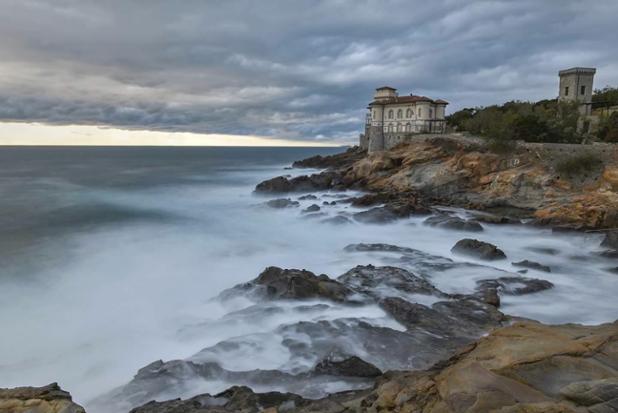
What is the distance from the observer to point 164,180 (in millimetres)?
56406

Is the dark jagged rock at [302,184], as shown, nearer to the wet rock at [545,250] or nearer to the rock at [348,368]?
the wet rock at [545,250]

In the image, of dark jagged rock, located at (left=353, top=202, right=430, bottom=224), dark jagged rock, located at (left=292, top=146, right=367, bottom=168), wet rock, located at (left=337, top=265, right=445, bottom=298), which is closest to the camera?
wet rock, located at (left=337, top=265, right=445, bottom=298)

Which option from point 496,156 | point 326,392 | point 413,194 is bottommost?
point 326,392

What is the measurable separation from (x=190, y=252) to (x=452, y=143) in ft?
79.3

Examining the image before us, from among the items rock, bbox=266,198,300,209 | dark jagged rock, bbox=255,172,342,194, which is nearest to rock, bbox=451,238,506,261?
rock, bbox=266,198,300,209

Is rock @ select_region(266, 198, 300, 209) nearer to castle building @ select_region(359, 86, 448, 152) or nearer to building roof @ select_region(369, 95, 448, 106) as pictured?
castle building @ select_region(359, 86, 448, 152)

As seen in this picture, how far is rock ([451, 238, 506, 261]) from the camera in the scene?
16.5 meters

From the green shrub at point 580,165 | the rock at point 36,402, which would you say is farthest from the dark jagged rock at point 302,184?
the rock at point 36,402

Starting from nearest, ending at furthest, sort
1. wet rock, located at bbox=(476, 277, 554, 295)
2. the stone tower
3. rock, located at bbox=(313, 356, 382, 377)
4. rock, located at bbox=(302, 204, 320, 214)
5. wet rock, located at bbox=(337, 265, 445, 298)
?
rock, located at bbox=(313, 356, 382, 377)
wet rock, located at bbox=(337, 265, 445, 298)
wet rock, located at bbox=(476, 277, 554, 295)
rock, located at bbox=(302, 204, 320, 214)
the stone tower

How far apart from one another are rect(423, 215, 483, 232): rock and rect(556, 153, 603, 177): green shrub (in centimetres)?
838

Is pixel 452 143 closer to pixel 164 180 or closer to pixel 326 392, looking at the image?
pixel 326 392

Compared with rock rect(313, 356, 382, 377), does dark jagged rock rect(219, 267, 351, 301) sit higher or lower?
higher

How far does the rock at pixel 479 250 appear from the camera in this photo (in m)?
16.5

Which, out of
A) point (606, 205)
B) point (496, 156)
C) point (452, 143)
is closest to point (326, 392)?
point (606, 205)
